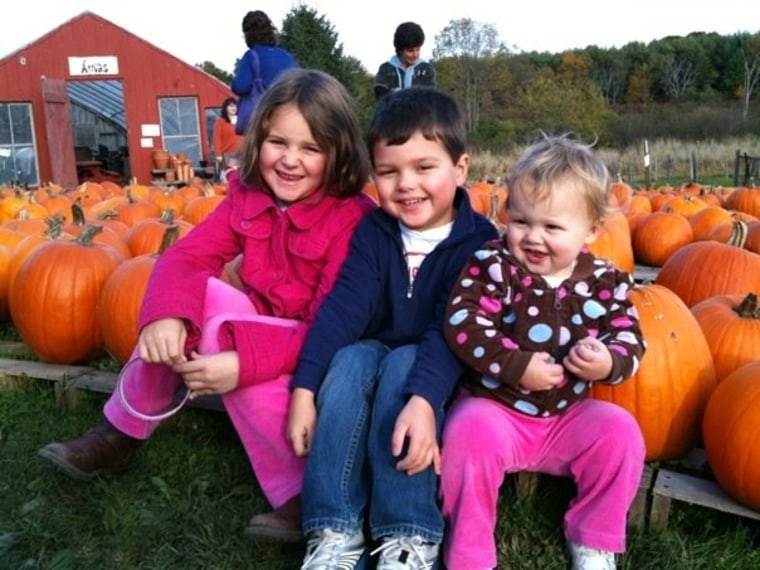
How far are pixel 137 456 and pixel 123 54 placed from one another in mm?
20086

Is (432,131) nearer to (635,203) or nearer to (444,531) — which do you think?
(444,531)

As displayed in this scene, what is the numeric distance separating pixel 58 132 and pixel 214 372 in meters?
18.8

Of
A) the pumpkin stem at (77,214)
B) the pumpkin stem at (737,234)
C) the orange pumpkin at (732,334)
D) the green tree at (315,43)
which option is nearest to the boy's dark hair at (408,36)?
the pumpkin stem at (77,214)

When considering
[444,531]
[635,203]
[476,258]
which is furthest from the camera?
[635,203]

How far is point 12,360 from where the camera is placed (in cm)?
320

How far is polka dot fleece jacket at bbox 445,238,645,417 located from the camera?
1798mm

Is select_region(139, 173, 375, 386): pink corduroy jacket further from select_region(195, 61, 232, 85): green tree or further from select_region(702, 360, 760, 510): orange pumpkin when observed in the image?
select_region(195, 61, 232, 85): green tree

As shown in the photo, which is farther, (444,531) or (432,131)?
(432,131)

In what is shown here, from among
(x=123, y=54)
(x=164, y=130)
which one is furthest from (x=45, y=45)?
(x=164, y=130)

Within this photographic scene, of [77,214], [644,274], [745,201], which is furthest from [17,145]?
[644,274]

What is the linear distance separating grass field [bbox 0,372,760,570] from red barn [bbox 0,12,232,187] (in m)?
17.1

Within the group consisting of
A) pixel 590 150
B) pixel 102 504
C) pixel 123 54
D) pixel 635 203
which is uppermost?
pixel 123 54

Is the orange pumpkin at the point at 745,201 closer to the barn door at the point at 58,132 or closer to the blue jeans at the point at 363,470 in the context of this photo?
the blue jeans at the point at 363,470

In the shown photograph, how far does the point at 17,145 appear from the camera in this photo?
1894 centimetres
